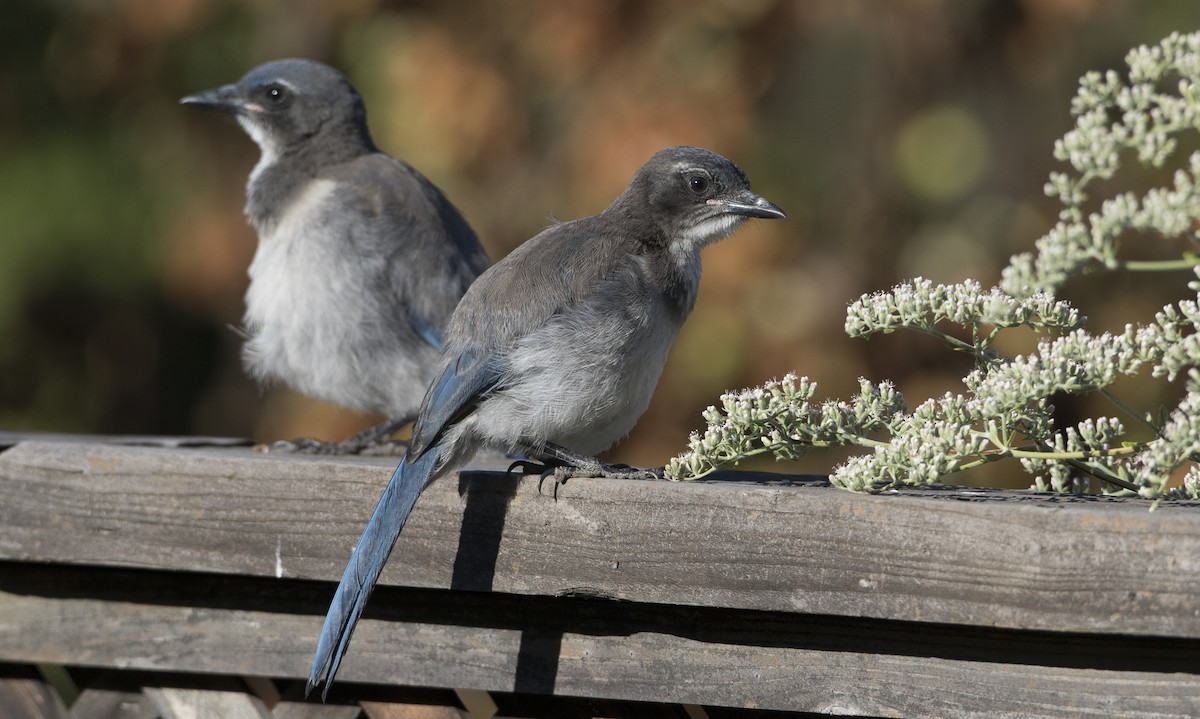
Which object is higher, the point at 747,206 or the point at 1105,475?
the point at 747,206

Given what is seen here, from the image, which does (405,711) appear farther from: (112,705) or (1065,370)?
(1065,370)

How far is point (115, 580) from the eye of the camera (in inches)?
112

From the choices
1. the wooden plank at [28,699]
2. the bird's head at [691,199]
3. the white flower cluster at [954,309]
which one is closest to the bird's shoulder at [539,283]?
the bird's head at [691,199]

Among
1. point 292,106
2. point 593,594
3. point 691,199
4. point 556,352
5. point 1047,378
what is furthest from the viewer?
point 292,106

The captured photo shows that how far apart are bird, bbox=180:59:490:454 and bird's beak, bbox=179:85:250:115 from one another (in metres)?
0.19

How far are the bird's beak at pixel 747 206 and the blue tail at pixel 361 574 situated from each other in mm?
1415

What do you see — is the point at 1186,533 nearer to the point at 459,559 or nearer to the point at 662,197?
the point at 459,559

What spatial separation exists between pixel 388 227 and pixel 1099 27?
6.08 metres

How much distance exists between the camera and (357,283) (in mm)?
5012

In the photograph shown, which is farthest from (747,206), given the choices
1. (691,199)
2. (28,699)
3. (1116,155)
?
(28,699)

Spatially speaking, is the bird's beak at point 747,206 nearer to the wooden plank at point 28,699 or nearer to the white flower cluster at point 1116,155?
the white flower cluster at point 1116,155

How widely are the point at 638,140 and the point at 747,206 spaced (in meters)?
2.65

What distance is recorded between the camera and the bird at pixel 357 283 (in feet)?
16.4

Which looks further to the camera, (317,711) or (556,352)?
(556,352)
